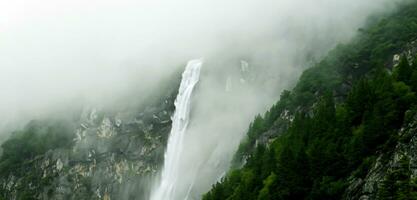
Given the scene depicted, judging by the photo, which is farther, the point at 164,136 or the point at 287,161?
the point at 164,136

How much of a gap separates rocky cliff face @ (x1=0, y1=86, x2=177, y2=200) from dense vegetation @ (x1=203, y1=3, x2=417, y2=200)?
29.5m

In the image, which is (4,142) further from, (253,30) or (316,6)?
(316,6)

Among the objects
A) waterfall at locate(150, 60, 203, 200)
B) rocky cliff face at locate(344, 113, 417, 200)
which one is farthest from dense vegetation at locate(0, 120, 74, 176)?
rocky cliff face at locate(344, 113, 417, 200)

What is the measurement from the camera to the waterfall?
127m

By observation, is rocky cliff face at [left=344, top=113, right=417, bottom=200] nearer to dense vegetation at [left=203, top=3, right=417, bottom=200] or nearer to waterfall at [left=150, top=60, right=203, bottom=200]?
dense vegetation at [left=203, top=3, right=417, bottom=200]

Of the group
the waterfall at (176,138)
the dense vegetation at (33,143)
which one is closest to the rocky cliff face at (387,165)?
the waterfall at (176,138)

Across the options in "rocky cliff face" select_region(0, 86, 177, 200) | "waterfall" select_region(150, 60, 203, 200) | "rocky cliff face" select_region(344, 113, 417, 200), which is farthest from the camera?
"rocky cliff face" select_region(0, 86, 177, 200)

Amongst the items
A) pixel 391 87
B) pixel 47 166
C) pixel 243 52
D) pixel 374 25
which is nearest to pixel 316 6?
pixel 243 52

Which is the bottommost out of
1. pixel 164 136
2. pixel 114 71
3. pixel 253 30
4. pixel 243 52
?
pixel 164 136

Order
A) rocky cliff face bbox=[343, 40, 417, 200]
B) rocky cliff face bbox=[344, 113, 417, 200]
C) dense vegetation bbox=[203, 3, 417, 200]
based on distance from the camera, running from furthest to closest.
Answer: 1. dense vegetation bbox=[203, 3, 417, 200]
2. rocky cliff face bbox=[344, 113, 417, 200]
3. rocky cliff face bbox=[343, 40, 417, 200]

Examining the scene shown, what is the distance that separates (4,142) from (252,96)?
6099cm

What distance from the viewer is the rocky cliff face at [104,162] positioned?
453 feet

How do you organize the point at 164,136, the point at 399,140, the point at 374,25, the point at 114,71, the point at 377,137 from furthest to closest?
the point at 114,71
the point at 164,136
the point at 374,25
the point at 377,137
the point at 399,140

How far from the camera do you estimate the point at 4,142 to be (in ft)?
524
